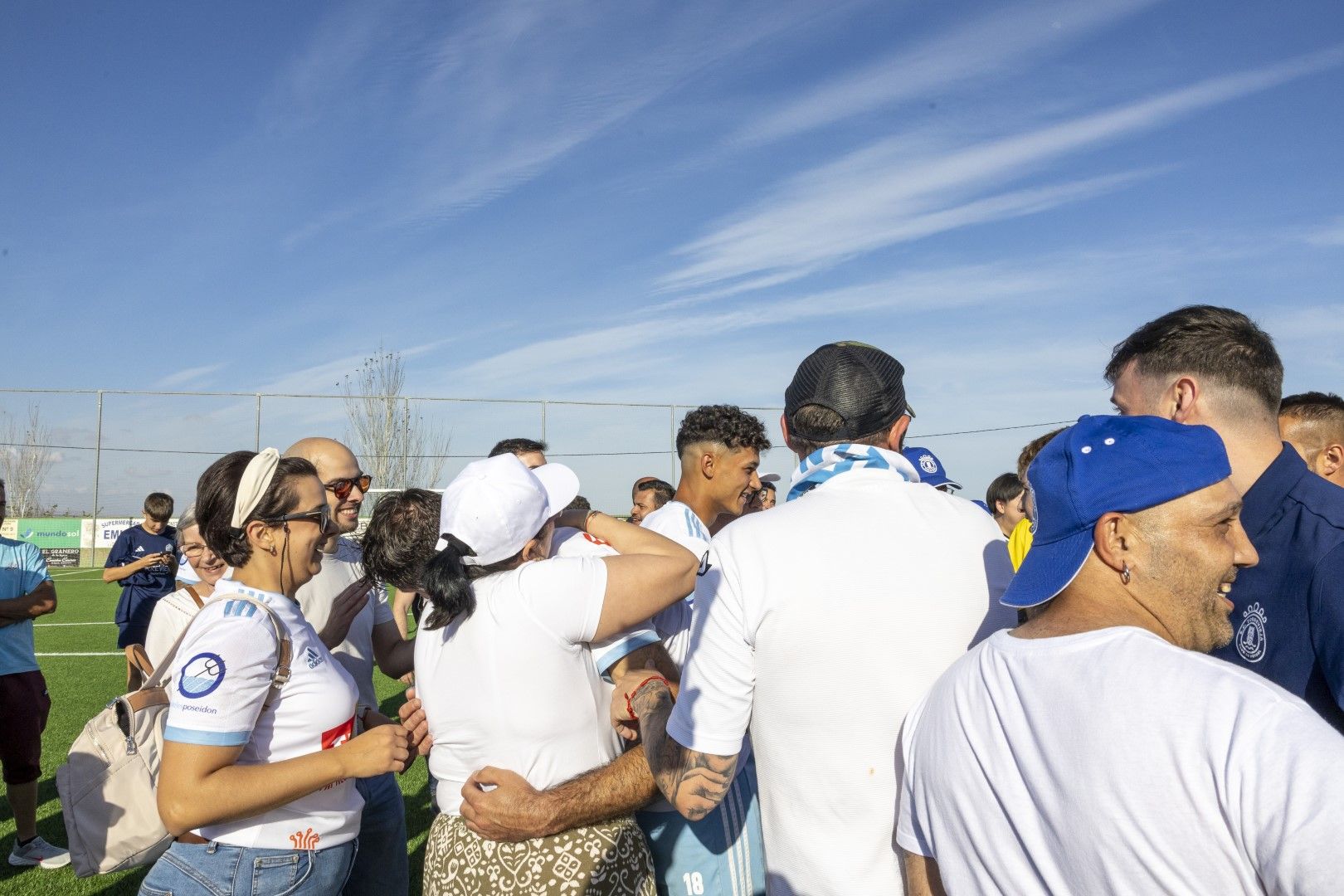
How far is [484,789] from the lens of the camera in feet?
7.32

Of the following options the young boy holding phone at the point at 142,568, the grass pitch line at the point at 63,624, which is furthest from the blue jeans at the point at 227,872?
the grass pitch line at the point at 63,624

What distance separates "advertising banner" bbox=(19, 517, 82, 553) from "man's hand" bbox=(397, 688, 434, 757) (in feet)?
115

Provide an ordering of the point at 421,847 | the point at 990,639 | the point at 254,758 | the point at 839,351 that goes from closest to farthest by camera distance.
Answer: the point at 990,639
the point at 839,351
the point at 254,758
the point at 421,847

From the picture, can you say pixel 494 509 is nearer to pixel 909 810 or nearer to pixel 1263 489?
pixel 909 810

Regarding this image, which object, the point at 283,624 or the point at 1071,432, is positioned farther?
the point at 283,624

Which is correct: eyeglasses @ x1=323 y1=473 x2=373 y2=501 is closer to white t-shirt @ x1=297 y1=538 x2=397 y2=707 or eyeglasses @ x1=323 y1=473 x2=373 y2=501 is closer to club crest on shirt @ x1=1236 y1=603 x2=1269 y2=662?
white t-shirt @ x1=297 y1=538 x2=397 y2=707

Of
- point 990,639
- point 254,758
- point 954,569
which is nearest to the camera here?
point 990,639

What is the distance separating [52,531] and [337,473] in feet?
114

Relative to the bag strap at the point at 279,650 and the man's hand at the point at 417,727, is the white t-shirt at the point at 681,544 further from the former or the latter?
the bag strap at the point at 279,650

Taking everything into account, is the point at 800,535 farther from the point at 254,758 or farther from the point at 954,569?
the point at 254,758

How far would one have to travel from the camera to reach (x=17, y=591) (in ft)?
18.8

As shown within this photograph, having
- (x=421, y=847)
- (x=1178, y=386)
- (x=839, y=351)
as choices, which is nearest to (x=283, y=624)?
(x=839, y=351)

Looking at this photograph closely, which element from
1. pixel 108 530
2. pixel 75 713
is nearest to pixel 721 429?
pixel 75 713

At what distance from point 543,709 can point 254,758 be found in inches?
29.8
